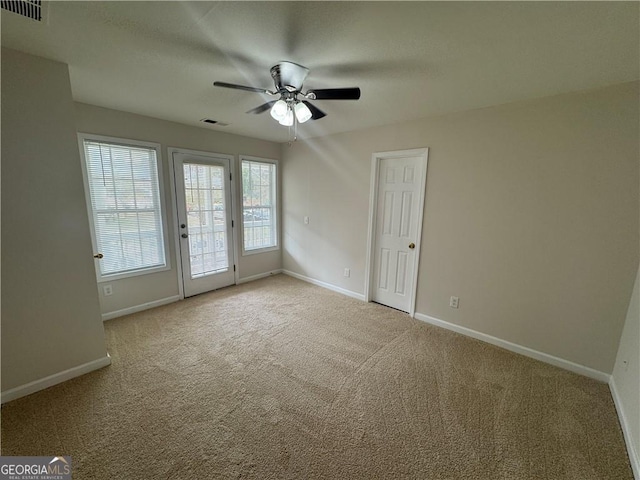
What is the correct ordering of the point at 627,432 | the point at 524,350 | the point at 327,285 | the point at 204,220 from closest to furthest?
1. the point at 627,432
2. the point at 524,350
3. the point at 204,220
4. the point at 327,285

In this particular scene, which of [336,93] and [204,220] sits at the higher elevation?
[336,93]

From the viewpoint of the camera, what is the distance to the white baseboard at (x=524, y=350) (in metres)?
2.17

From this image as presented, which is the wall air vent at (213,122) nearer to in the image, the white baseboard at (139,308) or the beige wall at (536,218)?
the beige wall at (536,218)

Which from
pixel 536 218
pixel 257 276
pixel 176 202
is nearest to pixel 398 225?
pixel 536 218

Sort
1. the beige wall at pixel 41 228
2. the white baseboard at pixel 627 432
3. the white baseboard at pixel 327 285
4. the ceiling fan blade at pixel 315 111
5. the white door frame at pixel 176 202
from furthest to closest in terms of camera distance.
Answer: the white baseboard at pixel 327 285 → the white door frame at pixel 176 202 → the ceiling fan blade at pixel 315 111 → the beige wall at pixel 41 228 → the white baseboard at pixel 627 432

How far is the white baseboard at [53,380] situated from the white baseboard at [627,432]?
12.2 feet

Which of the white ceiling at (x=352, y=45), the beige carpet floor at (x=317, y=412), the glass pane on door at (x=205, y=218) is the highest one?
the white ceiling at (x=352, y=45)

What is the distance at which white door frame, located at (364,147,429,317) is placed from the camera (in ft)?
9.58

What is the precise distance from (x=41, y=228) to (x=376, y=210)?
126 inches

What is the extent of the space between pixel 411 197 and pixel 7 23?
3.34 meters

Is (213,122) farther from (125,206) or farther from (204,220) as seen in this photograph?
(125,206)

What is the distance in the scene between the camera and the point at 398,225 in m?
3.25

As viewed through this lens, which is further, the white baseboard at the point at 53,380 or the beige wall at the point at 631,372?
the white baseboard at the point at 53,380

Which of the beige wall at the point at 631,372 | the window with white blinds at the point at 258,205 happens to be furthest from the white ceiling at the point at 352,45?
the window with white blinds at the point at 258,205
